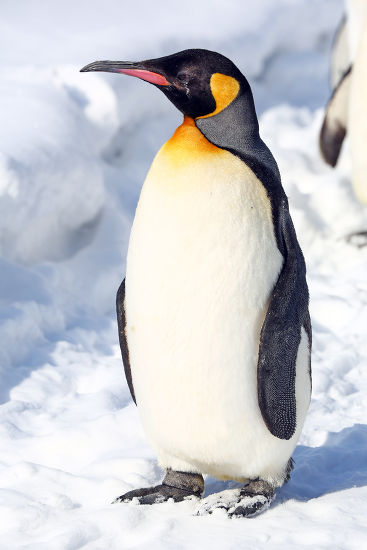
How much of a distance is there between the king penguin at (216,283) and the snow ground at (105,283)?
0.21 meters

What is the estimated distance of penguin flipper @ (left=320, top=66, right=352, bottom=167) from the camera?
5.37 metres

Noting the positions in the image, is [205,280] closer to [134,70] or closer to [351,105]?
[134,70]

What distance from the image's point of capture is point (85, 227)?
455 centimetres

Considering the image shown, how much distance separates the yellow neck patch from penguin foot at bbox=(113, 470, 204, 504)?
0.99m

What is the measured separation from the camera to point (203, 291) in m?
2.23

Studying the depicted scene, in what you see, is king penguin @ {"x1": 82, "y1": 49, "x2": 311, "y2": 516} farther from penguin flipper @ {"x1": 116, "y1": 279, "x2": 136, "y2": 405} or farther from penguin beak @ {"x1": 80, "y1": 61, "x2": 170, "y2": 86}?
penguin flipper @ {"x1": 116, "y1": 279, "x2": 136, "y2": 405}

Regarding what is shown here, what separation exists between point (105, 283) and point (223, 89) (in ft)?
6.66

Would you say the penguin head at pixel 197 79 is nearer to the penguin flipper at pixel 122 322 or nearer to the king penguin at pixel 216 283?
the king penguin at pixel 216 283

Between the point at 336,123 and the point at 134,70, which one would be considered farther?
the point at 336,123

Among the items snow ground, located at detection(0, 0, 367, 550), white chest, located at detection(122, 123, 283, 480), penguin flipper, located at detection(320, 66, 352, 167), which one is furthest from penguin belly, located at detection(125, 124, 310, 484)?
penguin flipper, located at detection(320, 66, 352, 167)

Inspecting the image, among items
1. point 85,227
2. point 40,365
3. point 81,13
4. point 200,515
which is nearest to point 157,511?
point 200,515

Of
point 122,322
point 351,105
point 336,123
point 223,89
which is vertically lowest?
point 122,322

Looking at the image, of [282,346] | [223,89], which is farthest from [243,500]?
[223,89]

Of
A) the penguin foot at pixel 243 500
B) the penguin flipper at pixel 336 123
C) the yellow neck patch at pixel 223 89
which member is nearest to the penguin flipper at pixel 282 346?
the penguin foot at pixel 243 500
